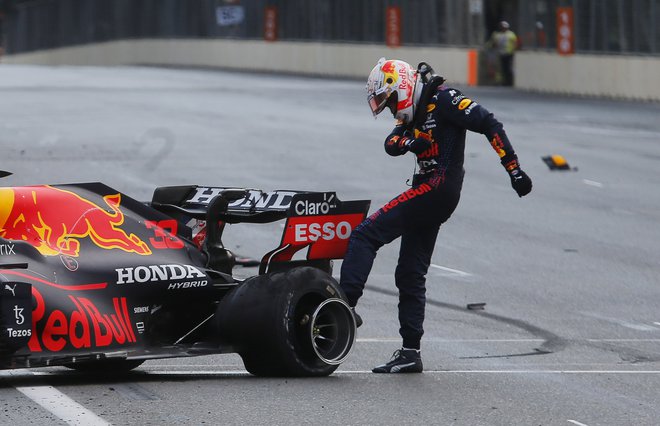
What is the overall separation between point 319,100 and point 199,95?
299 cm

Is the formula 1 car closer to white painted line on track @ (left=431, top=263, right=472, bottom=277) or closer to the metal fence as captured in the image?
white painted line on track @ (left=431, top=263, right=472, bottom=277)

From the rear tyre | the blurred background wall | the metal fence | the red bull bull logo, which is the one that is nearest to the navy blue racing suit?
the rear tyre

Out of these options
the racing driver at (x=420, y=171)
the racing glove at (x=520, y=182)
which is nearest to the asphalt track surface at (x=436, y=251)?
the racing driver at (x=420, y=171)

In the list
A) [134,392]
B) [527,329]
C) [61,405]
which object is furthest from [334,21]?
[61,405]

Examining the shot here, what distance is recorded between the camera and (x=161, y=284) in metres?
8.65

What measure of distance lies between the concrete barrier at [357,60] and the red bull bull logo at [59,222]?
31307 millimetres

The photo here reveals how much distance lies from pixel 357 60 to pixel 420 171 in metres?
46.0

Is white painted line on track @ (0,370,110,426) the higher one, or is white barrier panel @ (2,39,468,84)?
white painted line on track @ (0,370,110,426)

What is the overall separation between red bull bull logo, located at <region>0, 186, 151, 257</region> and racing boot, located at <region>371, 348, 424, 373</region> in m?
1.53

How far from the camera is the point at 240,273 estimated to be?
13742 mm

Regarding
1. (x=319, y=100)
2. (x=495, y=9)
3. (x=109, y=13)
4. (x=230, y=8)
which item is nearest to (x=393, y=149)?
(x=319, y=100)

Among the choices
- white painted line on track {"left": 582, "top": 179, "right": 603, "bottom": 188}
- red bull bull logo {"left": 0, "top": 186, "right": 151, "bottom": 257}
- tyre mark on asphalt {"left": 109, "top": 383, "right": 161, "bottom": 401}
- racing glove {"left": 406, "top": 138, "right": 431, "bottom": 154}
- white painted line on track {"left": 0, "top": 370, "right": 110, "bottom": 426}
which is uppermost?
racing glove {"left": 406, "top": 138, "right": 431, "bottom": 154}

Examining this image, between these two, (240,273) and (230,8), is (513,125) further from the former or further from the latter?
(230,8)

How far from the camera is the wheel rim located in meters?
A: 8.82
